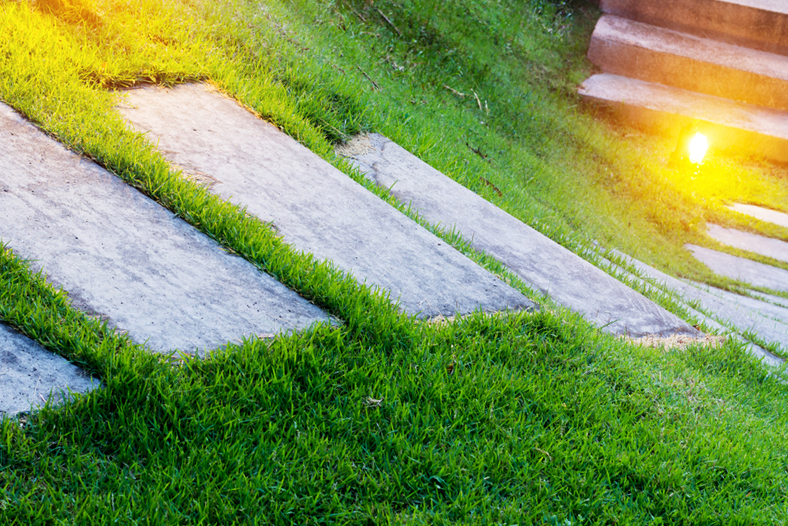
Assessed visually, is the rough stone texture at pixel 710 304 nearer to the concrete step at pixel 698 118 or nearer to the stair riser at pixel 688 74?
the concrete step at pixel 698 118

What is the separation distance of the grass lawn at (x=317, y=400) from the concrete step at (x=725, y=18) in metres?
5.80

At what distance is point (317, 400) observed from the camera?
1.84 m

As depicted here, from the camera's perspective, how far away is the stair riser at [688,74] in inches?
282

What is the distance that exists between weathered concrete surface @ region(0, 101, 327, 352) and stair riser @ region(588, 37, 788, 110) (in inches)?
253

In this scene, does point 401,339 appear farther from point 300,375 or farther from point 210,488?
point 210,488

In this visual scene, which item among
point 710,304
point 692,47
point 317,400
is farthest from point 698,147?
point 317,400

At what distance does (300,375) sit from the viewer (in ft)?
6.17

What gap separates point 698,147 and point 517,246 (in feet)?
13.0

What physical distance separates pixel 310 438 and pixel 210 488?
30 centimetres

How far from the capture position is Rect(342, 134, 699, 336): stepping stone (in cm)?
284

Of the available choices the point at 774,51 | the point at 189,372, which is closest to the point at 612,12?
the point at 774,51

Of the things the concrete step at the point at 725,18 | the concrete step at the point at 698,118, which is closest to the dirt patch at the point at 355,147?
the concrete step at the point at 698,118

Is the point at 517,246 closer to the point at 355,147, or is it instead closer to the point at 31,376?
the point at 355,147

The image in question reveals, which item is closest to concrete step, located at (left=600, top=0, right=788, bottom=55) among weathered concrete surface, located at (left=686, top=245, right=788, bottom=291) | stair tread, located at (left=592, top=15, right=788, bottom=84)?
stair tread, located at (left=592, top=15, right=788, bottom=84)
